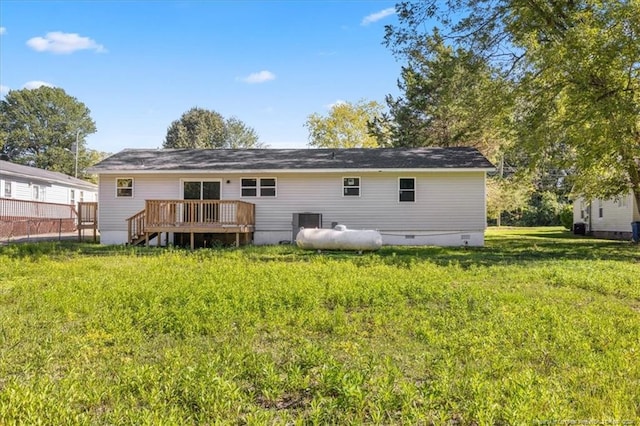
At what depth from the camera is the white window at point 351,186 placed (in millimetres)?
16094

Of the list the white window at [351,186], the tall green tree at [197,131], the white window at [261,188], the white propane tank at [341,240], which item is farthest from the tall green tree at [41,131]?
the white propane tank at [341,240]

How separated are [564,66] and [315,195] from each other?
28.3 ft

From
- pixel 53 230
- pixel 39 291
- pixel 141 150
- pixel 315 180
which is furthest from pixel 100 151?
pixel 39 291

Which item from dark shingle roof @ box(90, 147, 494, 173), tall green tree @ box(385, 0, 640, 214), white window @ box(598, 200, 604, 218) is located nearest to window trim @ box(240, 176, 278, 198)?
dark shingle roof @ box(90, 147, 494, 173)

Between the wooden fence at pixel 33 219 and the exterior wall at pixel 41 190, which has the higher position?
the exterior wall at pixel 41 190

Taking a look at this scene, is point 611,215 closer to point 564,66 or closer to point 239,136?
point 564,66

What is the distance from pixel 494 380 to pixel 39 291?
5.99 m

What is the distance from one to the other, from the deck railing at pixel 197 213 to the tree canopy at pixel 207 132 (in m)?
35.9

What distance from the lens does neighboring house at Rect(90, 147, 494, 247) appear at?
15680 mm

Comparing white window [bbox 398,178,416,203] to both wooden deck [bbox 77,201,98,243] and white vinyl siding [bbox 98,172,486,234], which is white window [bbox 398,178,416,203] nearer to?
white vinyl siding [bbox 98,172,486,234]

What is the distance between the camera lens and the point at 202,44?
17.8m

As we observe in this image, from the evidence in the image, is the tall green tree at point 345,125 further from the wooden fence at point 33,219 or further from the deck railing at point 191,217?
the deck railing at point 191,217

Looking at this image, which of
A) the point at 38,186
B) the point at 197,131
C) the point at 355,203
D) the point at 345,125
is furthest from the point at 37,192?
the point at 197,131

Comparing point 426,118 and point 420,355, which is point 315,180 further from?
point 426,118
